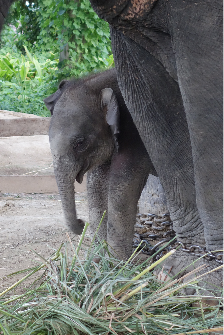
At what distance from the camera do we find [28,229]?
4395mm

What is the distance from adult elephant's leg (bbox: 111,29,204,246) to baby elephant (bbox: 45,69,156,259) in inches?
19.6

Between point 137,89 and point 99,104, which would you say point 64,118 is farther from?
point 137,89

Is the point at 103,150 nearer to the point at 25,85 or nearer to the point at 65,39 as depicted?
the point at 65,39

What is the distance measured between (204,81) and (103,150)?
164 cm

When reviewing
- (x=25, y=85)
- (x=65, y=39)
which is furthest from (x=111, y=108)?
(x=25, y=85)

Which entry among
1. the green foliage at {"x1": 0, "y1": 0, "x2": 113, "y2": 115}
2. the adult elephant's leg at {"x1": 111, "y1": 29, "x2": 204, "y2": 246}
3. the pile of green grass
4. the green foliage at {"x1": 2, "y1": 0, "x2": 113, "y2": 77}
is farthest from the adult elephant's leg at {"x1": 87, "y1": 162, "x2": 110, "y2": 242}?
the green foliage at {"x1": 2, "y1": 0, "x2": 113, "y2": 77}

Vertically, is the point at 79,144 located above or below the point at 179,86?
below

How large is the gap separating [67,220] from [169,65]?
4.60 feet

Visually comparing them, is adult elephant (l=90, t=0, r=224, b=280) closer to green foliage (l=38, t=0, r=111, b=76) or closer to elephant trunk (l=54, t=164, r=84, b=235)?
elephant trunk (l=54, t=164, r=84, b=235)

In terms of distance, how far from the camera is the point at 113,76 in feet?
11.5

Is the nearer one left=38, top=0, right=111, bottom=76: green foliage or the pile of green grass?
the pile of green grass

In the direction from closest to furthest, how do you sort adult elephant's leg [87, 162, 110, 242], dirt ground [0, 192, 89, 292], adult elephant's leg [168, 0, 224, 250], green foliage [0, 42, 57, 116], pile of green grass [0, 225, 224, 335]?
pile of green grass [0, 225, 224, 335]
adult elephant's leg [168, 0, 224, 250]
dirt ground [0, 192, 89, 292]
adult elephant's leg [87, 162, 110, 242]
green foliage [0, 42, 57, 116]

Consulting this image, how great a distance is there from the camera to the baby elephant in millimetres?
3199

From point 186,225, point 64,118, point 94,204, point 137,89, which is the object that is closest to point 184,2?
point 137,89
